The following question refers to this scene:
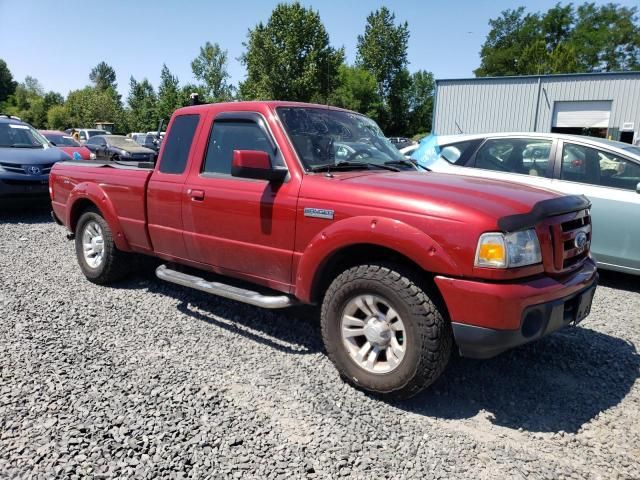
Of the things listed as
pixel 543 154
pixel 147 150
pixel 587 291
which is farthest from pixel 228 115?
pixel 147 150

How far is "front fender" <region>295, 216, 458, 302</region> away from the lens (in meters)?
2.86

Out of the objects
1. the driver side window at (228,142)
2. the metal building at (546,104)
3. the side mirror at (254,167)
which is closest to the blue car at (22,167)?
the driver side window at (228,142)

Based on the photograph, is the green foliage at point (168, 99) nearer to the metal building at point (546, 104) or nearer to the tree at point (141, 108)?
the tree at point (141, 108)

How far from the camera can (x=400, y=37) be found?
233ft

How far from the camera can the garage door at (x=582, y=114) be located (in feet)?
77.5

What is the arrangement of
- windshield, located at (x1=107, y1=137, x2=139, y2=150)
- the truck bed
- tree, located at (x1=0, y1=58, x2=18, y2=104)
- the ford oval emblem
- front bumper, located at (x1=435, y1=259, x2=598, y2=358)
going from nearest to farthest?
front bumper, located at (x1=435, y1=259, x2=598, y2=358) → the ford oval emblem → the truck bed → windshield, located at (x1=107, y1=137, x2=139, y2=150) → tree, located at (x1=0, y1=58, x2=18, y2=104)

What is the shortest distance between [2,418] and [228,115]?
8.83 ft

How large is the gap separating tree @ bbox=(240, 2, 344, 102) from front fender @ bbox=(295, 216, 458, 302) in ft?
165

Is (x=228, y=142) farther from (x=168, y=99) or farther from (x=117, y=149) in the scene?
(x=168, y=99)

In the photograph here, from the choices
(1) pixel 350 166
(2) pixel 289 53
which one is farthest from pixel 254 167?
(2) pixel 289 53

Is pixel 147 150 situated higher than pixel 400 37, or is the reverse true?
pixel 400 37

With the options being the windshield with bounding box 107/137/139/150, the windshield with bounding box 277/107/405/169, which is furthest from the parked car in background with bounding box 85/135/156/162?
the windshield with bounding box 277/107/405/169

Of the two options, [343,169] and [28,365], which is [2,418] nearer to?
[28,365]

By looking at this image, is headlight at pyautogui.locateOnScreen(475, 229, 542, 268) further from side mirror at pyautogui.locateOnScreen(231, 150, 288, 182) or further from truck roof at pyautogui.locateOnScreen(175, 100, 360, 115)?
truck roof at pyautogui.locateOnScreen(175, 100, 360, 115)
